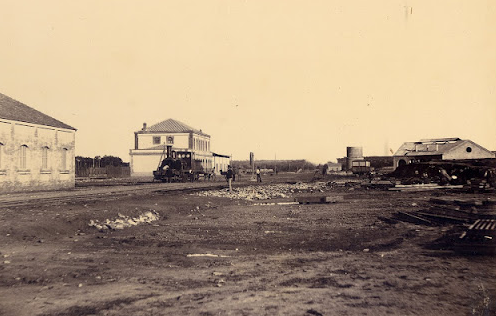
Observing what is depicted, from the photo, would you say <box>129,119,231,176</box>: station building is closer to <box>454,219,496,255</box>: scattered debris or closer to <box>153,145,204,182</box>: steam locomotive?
<box>153,145,204,182</box>: steam locomotive

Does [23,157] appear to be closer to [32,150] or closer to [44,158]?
[32,150]

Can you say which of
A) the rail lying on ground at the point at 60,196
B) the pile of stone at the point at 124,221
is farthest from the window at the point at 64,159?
the pile of stone at the point at 124,221

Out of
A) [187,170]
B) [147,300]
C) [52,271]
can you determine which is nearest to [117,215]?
[52,271]

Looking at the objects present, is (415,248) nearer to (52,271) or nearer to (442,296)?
(442,296)

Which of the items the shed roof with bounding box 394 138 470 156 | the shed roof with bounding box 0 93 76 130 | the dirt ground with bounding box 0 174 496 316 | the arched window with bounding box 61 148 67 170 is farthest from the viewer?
the shed roof with bounding box 394 138 470 156

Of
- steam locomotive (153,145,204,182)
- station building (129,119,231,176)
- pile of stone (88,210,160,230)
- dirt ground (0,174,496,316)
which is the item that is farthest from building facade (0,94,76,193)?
station building (129,119,231,176)

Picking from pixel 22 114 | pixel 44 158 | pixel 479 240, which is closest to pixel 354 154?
pixel 44 158
